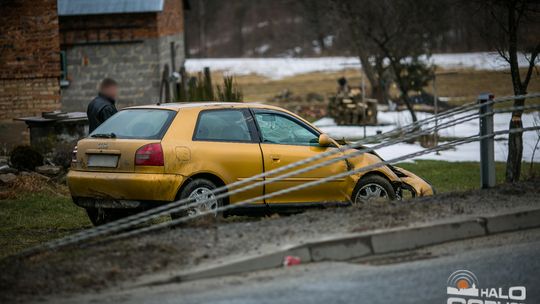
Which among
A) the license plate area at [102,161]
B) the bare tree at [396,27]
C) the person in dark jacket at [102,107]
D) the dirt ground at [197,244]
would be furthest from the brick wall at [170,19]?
the dirt ground at [197,244]

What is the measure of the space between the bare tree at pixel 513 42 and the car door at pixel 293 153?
13.6 ft

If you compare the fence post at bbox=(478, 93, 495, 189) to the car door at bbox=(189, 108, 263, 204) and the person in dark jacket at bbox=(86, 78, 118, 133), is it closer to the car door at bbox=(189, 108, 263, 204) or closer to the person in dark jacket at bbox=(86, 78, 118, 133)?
the car door at bbox=(189, 108, 263, 204)

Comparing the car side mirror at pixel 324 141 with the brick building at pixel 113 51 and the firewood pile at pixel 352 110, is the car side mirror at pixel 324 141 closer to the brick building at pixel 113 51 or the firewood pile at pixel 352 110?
the brick building at pixel 113 51

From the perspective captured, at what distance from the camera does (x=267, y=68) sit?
185 feet

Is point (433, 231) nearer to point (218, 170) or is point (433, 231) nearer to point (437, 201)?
point (437, 201)

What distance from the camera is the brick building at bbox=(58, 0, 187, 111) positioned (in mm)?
26453

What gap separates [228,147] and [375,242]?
3022 millimetres

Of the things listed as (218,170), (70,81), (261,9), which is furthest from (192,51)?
(218,170)

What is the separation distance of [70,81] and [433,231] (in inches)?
793

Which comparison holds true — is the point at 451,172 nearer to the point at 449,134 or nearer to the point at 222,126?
the point at 449,134

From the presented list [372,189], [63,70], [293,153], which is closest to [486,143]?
[372,189]

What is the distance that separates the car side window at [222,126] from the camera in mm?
10531

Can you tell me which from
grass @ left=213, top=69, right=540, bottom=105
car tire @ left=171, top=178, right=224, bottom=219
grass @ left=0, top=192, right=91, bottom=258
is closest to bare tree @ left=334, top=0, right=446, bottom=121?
grass @ left=213, top=69, right=540, bottom=105

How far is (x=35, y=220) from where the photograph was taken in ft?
40.5
